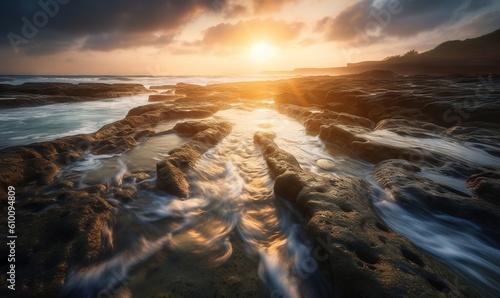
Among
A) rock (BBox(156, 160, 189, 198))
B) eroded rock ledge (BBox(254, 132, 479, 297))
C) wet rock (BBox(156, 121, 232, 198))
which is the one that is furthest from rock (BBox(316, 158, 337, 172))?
rock (BBox(156, 160, 189, 198))

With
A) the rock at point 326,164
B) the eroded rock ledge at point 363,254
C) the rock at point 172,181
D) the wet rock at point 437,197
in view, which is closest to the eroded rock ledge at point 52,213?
the rock at point 172,181

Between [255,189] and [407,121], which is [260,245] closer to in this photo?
[255,189]

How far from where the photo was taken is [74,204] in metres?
3.50

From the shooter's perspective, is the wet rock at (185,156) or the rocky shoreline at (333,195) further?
the wet rock at (185,156)

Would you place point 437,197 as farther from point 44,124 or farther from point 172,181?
point 44,124

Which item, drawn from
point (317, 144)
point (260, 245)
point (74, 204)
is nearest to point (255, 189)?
point (260, 245)

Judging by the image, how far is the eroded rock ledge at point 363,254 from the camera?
7.23 feet

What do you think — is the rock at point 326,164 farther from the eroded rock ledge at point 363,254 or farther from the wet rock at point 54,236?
the wet rock at point 54,236

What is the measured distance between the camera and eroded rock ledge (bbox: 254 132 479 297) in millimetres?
2205

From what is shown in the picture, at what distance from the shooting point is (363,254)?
2.59 meters

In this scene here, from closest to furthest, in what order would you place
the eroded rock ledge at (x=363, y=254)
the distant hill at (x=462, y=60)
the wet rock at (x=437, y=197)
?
the eroded rock ledge at (x=363, y=254)
the wet rock at (x=437, y=197)
the distant hill at (x=462, y=60)

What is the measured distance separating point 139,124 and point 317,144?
24.6ft

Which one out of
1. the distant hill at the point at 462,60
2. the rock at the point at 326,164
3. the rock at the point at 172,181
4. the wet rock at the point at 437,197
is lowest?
the rock at the point at 326,164

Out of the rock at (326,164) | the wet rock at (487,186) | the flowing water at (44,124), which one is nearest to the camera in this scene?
the wet rock at (487,186)
